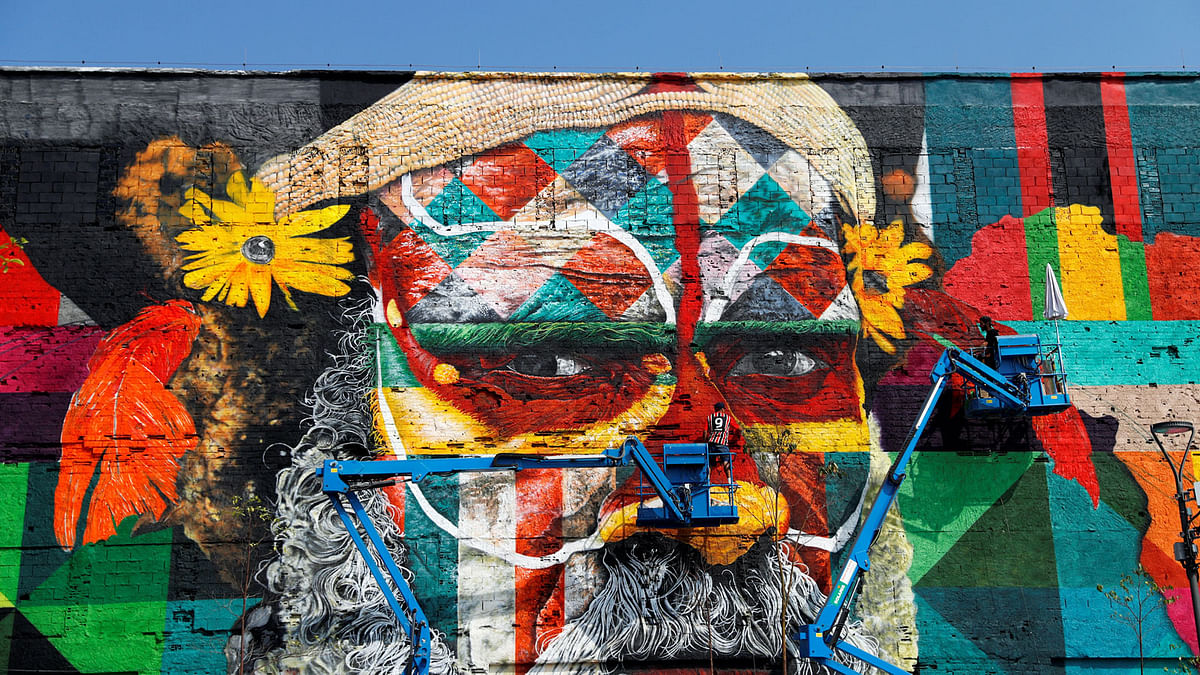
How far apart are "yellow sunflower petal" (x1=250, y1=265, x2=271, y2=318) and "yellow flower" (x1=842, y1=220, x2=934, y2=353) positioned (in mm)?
9958

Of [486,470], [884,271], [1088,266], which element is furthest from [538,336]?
[1088,266]

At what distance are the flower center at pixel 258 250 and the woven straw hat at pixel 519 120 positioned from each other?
0.67 metres

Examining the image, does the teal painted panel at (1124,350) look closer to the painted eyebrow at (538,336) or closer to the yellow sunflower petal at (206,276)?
the painted eyebrow at (538,336)

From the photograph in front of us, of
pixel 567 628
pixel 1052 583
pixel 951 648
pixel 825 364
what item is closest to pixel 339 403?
pixel 567 628

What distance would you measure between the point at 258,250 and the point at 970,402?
12.2 metres

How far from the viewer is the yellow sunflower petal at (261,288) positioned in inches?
671

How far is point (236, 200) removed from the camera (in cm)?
1744

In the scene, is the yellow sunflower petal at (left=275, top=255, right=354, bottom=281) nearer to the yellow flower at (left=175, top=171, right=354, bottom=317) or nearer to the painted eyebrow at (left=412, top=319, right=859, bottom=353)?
the yellow flower at (left=175, top=171, right=354, bottom=317)

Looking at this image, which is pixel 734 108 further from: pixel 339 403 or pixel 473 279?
pixel 339 403

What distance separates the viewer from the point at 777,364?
675 inches

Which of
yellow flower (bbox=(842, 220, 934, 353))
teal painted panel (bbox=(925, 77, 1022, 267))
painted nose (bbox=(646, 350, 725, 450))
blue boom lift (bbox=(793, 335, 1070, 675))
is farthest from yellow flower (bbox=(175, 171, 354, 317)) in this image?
teal painted panel (bbox=(925, 77, 1022, 267))

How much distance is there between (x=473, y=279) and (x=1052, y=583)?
10.8 meters

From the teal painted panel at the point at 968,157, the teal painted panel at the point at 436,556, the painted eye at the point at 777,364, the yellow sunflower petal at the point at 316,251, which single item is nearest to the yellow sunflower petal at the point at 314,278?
the yellow sunflower petal at the point at 316,251

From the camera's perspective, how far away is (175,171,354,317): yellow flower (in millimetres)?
17094
